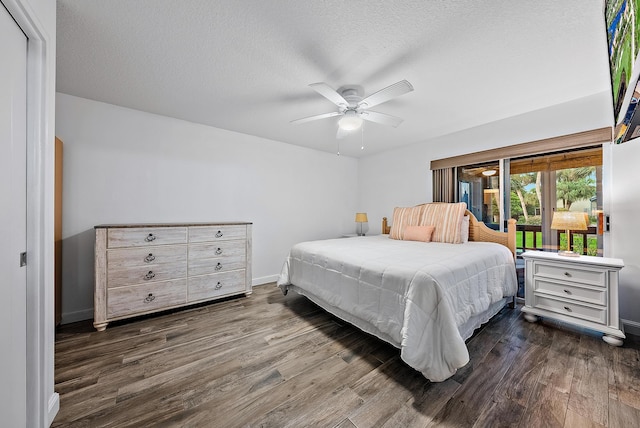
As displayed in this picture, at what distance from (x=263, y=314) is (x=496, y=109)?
3586 millimetres

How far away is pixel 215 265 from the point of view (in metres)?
3.00

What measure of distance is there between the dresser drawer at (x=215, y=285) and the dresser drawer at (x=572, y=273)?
3.39 m

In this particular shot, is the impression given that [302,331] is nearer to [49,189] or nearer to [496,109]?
[49,189]

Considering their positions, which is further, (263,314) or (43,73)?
(263,314)

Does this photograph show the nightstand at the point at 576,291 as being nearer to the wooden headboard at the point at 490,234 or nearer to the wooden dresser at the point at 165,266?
the wooden headboard at the point at 490,234

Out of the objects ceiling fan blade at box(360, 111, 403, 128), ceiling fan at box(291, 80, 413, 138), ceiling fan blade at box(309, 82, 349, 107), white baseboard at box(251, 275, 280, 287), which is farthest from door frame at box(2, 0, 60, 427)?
white baseboard at box(251, 275, 280, 287)

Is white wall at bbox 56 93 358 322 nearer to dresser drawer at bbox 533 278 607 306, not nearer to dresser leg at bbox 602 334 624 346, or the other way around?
dresser drawer at bbox 533 278 607 306

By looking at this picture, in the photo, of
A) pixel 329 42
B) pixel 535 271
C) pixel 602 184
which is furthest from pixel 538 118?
pixel 329 42

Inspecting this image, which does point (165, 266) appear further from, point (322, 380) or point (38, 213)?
point (322, 380)

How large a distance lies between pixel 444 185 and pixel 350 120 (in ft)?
7.31

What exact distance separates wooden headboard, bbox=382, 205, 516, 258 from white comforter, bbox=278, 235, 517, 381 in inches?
11.5

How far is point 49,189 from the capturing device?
1.30 m

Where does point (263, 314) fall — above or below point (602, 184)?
below

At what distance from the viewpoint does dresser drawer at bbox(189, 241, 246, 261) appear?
2854 mm
